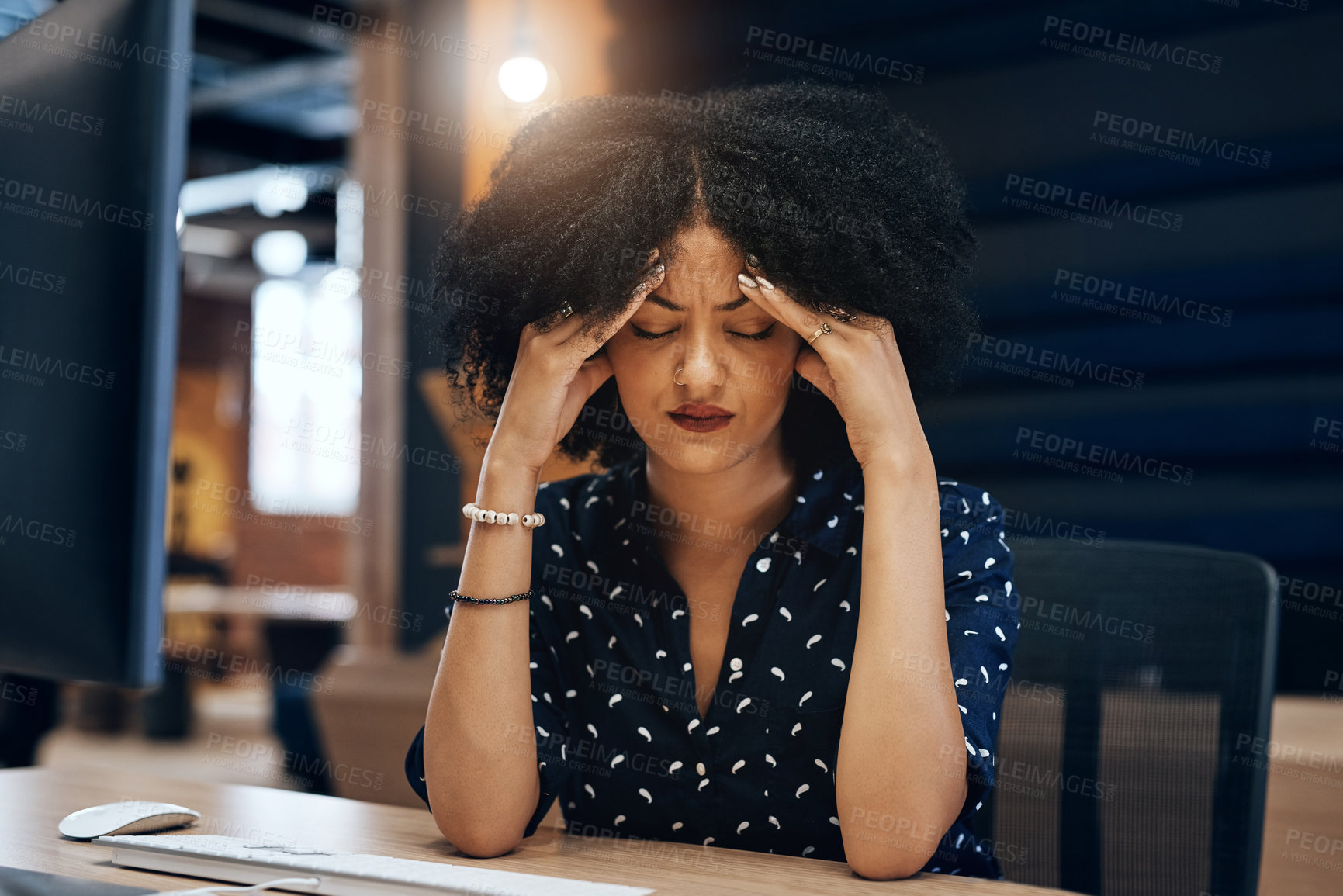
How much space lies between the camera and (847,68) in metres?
3.43

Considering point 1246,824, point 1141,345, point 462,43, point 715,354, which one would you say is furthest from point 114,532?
point 462,43

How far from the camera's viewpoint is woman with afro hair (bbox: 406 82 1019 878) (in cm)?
116

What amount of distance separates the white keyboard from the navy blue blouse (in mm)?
338

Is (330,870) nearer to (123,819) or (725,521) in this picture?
(123,819)

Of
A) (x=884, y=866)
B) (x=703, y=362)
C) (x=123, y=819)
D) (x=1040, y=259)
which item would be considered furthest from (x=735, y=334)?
(x=1040, y=259)

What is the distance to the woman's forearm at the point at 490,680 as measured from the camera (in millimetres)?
1189

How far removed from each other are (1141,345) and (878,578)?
2.12 m

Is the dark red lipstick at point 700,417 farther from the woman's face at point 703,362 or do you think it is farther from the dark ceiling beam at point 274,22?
the dark ceiling beam at point 274,22

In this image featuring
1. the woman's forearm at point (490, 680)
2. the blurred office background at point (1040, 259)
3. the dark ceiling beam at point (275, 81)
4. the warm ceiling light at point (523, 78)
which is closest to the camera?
the woman's forearm at point (490, 680)

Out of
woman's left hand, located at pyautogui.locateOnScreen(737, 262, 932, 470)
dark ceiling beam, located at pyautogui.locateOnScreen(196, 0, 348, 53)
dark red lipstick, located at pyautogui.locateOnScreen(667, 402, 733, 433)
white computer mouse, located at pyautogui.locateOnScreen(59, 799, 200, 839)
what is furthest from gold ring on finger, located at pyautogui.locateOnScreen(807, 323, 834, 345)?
dark ceiling beam, located at pyautogui.locateOnScreen(196, 0, 348, 53)

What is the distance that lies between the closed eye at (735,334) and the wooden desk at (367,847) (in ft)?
1.86

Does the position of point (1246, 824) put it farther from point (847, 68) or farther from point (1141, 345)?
point (847, 68)

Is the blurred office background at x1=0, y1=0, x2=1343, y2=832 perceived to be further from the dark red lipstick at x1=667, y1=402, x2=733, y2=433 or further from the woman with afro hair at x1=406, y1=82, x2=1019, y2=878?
the dark red lipstick at x1=667, y1=402, x2=733, y2=433

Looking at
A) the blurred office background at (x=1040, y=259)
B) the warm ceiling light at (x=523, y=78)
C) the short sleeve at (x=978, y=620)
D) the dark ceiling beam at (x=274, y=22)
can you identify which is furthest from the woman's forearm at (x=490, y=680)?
the dark ceiling beam at (x=274, y=22)
